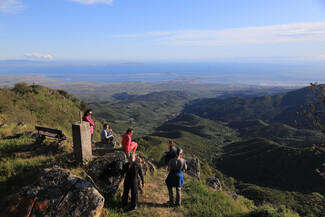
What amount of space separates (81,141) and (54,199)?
3.02 m

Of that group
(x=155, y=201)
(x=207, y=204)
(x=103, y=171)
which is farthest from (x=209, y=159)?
(x=103, y=171)

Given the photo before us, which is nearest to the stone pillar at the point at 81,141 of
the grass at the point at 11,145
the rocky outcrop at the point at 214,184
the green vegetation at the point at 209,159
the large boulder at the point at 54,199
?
the green vegetation at the point at 209,159

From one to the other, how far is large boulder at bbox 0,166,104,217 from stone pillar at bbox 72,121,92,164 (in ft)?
7.05

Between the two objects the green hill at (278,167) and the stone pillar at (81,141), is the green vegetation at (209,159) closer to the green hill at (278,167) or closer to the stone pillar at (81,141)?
the green hill at (278,167)

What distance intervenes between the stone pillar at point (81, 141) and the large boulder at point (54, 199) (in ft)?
7.05

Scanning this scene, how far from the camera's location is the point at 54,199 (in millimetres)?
6305

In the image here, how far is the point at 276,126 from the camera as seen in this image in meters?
163

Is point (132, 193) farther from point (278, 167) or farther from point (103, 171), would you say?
point (278, 167)

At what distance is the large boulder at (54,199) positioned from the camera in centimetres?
603

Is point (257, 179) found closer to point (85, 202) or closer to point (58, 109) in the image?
point (58, 109)

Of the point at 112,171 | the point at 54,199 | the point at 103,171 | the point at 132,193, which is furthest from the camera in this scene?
the point at 103,171

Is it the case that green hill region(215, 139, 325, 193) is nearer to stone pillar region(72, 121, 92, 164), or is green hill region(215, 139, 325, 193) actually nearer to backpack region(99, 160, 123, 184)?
backpack region(99, 160, 123, 184)

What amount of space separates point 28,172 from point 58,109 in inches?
1382

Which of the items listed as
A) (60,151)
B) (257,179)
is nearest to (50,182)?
(60,151)
